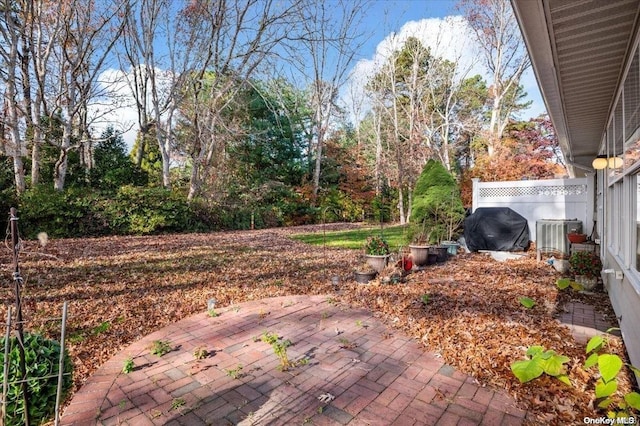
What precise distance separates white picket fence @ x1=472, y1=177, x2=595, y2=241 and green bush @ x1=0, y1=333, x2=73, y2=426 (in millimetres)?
9200

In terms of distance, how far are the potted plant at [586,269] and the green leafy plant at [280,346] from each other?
4.21 metres

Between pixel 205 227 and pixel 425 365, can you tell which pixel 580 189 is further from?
pixel 205 227

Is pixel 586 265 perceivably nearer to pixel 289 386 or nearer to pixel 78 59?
pixel 289 386

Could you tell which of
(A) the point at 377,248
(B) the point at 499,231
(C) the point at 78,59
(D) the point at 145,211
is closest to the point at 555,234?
(B) the point at 499,231

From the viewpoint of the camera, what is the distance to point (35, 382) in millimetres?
1795

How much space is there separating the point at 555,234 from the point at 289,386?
7043 millimetres

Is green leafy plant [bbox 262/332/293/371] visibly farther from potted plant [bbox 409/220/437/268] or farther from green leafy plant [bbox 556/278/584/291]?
potted plant [bbox 409/220/437/268]

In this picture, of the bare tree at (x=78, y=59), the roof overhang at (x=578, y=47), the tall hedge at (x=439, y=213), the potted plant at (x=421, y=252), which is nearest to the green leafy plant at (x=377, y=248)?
the potted plant at (x=421, y=252)

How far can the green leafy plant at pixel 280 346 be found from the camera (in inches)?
108

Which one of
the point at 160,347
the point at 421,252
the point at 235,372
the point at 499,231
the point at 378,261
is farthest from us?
the point at 499,231

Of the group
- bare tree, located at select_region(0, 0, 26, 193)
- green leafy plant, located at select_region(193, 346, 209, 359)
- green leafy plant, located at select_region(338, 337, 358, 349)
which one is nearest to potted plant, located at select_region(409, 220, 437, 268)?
green leafy plant, located at select_region(338, 337, 358, 349)

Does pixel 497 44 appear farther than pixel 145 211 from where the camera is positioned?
Yes

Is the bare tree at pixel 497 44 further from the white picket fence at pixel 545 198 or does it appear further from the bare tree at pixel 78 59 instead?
the bare tree at pixel 78 59

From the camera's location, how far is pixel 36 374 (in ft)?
5.95
